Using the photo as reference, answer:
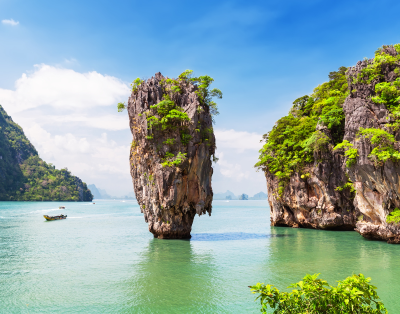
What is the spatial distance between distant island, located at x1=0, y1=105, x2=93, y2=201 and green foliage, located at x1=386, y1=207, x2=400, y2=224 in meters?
151

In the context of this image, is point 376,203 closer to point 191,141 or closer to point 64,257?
point 191,141

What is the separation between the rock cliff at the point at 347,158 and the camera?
2239 cm

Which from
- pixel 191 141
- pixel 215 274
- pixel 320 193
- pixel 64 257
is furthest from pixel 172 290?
pixel 320 193

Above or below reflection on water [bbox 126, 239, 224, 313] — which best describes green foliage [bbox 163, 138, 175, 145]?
above

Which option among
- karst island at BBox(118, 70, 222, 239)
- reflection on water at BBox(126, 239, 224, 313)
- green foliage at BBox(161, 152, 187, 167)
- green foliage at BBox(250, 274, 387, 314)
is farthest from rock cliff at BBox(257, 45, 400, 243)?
green foliage at BBox(250, 274, 387, 314)

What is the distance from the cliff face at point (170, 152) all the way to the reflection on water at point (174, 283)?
5.33 m

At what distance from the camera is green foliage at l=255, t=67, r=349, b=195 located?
32.0 metres

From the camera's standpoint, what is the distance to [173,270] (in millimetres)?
17578

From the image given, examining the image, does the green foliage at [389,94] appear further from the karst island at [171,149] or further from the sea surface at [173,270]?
the karst island at [171,149]

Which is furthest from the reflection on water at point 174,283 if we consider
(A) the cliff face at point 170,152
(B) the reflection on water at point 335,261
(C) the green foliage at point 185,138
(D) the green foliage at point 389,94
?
(D) the green foliage at point 389,94

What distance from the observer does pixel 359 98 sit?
81.7 ft

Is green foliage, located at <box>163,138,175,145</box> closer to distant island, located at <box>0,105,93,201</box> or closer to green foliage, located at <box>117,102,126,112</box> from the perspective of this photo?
green foliage, located at <box>117,102,126,112</box>

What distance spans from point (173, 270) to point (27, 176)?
155152 millimetres

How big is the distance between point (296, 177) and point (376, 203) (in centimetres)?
1253
